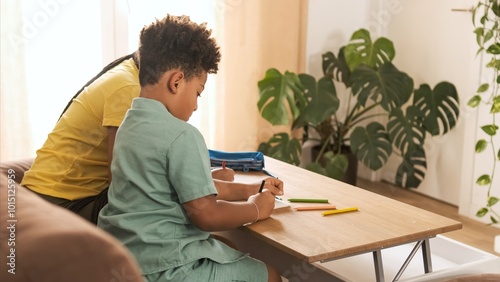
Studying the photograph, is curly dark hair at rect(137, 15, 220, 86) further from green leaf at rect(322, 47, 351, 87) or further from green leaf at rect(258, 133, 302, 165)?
green leaf at rect(322, 47, 351, 87)

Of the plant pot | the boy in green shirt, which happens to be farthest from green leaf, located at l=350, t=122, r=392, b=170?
the boy in green shirt

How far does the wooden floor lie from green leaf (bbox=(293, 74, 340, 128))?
0.75 meters

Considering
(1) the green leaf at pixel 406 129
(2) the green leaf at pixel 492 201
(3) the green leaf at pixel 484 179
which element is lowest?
(2) the green leaf at pixel 492 201

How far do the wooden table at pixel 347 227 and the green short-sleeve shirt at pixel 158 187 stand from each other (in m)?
0.18

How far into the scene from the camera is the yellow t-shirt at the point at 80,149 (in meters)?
2.15

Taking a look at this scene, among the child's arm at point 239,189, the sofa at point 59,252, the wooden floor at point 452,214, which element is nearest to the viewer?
the sofa at point 59,252

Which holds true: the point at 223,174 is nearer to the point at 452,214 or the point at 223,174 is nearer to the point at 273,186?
the point at 273,186

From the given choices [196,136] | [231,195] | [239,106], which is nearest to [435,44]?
[239,106]

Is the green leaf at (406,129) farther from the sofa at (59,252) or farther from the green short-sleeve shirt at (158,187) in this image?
the sofa at (59,252)

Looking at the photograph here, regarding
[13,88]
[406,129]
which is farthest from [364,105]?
[13,88]

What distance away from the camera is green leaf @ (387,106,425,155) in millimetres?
4078

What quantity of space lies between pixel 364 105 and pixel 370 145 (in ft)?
0.78

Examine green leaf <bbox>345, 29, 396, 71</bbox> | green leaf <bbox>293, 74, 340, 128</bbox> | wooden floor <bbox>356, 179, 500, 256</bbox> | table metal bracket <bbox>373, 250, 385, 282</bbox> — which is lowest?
wooden floor <bbox>356, 179, 500, 256</bbox>

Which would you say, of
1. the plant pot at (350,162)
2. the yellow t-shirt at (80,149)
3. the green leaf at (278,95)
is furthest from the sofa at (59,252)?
the plant pot at (350,162)
